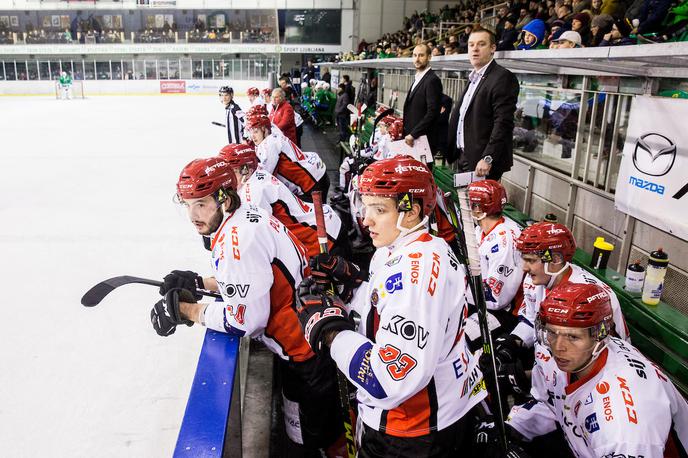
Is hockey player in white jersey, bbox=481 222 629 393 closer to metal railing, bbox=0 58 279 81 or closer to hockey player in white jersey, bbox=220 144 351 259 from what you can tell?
hockey player in white jersey, bbox=220 144 351 259

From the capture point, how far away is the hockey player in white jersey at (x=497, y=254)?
2777 millimetres

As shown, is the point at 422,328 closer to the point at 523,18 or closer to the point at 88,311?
the point at 88,311

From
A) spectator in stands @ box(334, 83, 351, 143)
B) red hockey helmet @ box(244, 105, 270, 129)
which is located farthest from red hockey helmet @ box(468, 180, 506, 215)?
spectator in stands @ box(334, 83, 351, 143)

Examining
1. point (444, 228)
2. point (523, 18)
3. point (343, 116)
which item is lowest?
point (444, 228)

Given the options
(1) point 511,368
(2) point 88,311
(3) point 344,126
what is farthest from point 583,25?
(3) point 344,126

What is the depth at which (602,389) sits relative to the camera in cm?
166

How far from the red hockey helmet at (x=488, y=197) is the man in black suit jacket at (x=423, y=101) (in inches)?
56.1

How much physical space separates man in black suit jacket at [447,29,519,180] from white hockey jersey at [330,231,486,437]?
198cm

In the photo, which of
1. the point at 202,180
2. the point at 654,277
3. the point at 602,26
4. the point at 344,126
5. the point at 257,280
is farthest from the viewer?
the point at 344,126

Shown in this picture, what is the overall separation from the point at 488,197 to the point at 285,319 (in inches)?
59.0

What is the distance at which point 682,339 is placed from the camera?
7.27 ft

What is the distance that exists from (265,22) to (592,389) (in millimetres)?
33036

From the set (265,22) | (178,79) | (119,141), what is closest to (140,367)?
(119,141)

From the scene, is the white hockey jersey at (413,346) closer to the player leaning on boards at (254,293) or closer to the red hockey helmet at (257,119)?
the player leaning on boards at (254,293)
